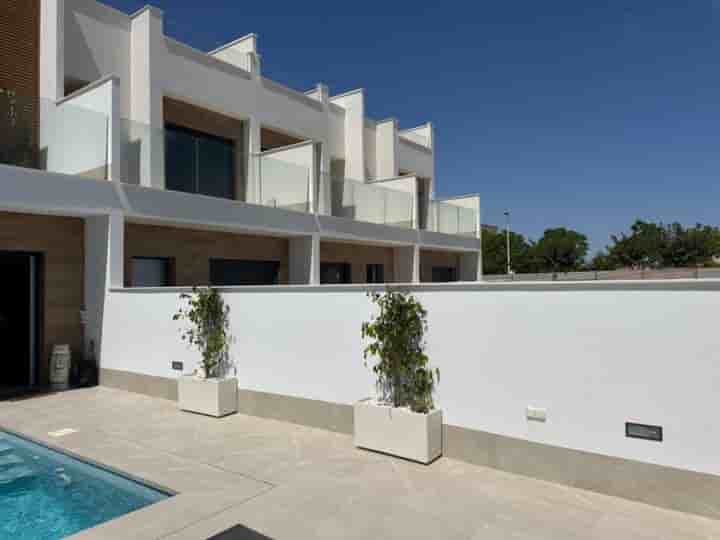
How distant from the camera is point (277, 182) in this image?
42.8 feet

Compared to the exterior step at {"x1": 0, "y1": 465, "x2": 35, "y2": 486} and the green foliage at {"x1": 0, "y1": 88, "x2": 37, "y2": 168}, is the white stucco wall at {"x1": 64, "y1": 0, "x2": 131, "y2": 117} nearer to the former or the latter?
the green foliage at {"x1": 0, "y1": 88, "x2": 37, "y2": 168}

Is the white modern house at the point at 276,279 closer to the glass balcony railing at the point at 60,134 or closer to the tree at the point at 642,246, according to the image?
the glass balcony railing at the point at 60,134

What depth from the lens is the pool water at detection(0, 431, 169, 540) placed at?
416 centimetres

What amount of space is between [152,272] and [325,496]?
8.44m

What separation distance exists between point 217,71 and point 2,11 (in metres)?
5.12

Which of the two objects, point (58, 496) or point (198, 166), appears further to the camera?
point (198, 166)

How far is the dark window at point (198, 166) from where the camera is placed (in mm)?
10641

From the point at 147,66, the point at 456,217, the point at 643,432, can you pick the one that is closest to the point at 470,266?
the point at 456,217

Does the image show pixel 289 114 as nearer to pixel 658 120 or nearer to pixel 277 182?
pixel 277 182

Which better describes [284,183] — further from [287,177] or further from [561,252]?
[561,252]

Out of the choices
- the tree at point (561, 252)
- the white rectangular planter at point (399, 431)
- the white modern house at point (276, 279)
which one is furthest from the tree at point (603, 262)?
the white rectangular planter at point (399, 431)

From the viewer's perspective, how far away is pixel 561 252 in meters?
55.5

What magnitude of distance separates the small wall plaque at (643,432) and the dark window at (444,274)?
1778cm

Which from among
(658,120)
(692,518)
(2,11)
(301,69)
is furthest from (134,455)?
(658,120)
